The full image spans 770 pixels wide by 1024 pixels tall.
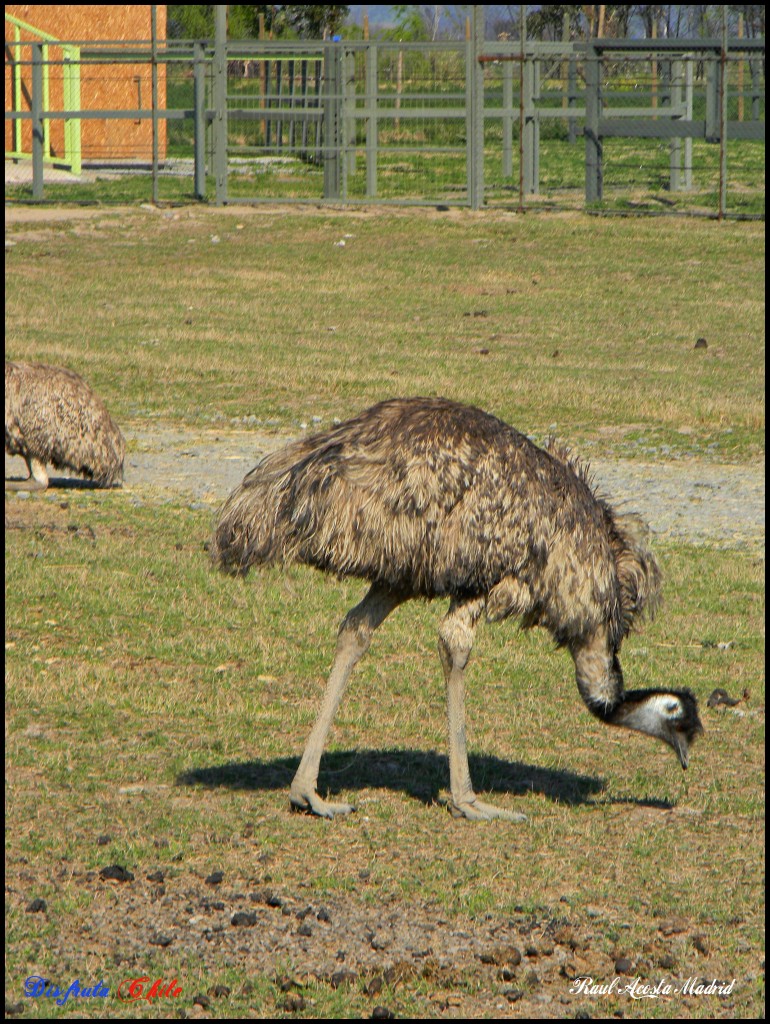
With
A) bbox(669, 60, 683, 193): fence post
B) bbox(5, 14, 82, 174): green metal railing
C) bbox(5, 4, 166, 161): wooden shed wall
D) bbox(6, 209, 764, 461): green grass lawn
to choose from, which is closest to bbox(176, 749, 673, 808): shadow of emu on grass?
bbox(6, 209, 764, 461): green grass lawn

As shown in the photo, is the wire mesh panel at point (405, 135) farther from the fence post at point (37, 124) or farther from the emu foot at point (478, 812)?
the emu foot at point (478, 812)

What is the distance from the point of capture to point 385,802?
5.81m

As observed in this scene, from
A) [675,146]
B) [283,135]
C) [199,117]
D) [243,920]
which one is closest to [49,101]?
[283,135]

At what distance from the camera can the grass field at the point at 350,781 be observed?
4508 mm

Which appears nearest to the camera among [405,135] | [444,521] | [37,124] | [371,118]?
[444,521]

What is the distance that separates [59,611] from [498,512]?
365 centimetres

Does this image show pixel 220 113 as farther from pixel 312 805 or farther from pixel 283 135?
pixel 312 805

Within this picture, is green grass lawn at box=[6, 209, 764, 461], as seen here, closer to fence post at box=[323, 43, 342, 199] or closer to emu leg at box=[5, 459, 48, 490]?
fence post at box=[323, 43, 342, 199]

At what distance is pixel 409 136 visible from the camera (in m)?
34.0

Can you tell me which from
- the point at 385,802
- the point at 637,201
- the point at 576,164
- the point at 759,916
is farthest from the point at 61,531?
the point at 576,164

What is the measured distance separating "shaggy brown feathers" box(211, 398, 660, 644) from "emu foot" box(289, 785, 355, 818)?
822 millimetres

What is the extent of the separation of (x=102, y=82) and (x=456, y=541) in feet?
96.7

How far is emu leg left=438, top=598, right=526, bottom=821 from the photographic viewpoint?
17.9ft

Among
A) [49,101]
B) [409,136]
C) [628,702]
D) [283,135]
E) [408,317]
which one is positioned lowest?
[628,702]
